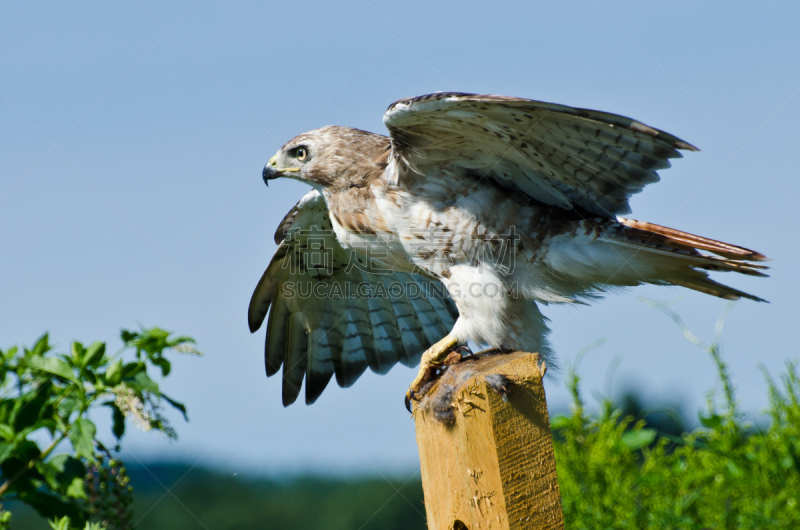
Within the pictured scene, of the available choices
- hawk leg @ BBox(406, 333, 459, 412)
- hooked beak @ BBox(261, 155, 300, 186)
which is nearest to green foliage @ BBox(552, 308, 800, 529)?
hawk leg @ BBox(406, 333, 459, 412)

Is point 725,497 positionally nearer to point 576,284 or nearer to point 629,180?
point 576,284

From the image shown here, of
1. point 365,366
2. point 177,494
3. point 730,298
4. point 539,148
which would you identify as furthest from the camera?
point 177,494

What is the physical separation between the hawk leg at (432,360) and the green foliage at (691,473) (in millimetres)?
1015

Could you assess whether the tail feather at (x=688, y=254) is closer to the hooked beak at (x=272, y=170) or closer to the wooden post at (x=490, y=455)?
the wooden post at (x=490, y=455)

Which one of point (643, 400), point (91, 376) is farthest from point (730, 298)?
point (643, 400)

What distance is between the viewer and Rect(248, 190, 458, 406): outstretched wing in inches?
183

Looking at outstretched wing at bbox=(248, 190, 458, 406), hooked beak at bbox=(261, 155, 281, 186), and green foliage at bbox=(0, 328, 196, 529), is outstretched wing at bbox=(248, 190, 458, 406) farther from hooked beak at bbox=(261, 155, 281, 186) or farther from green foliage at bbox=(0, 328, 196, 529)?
green foliage at bbox=(0, 328, 196, 529)

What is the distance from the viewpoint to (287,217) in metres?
4.32

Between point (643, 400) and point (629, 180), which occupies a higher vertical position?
point (629, 180)

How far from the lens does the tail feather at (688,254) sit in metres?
2.98

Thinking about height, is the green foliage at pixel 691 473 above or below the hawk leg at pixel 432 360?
below

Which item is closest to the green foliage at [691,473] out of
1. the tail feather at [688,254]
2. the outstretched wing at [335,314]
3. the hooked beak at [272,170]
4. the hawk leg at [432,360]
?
the tail feather at [688,254]

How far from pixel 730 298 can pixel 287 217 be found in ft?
8.90

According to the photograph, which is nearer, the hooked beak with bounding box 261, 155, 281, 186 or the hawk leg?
the hawk leg
